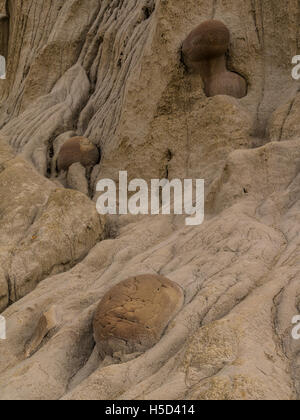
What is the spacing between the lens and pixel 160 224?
523 centimetres

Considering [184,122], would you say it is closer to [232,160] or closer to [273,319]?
[232,160]

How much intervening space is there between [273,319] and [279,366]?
43 cm

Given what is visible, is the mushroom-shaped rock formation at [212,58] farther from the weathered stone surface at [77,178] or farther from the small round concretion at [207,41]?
the weathered stone surface at [77,178]

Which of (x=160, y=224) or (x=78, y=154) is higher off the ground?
(x=78, y=154)

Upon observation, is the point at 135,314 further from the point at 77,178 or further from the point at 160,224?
the point at 77,178

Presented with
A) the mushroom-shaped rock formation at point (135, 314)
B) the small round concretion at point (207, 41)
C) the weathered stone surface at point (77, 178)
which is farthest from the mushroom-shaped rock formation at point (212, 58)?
the mushroom-shaped rock formation at point (135, 314)

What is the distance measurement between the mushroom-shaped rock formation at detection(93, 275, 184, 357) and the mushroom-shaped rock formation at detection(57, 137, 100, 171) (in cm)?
383

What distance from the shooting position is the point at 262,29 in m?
6.70

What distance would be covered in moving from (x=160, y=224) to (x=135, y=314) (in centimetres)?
209

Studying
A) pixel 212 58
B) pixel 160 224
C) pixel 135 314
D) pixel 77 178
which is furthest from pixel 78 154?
pixel 135 314

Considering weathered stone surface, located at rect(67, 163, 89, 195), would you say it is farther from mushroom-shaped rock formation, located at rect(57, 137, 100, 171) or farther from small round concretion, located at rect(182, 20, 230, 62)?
small round concretion, located at rect(182, 20, 230, 62)

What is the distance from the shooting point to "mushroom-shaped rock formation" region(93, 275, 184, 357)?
124 inches

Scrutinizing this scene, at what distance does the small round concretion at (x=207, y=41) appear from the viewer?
632cm

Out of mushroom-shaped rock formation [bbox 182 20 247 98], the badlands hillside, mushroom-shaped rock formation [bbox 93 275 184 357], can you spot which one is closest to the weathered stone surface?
the badlands hillside
